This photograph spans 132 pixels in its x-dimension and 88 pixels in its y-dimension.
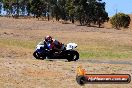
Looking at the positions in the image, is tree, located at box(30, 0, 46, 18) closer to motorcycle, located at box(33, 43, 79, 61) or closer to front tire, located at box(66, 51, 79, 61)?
front tire, located at box(66, 51, 79, 61)

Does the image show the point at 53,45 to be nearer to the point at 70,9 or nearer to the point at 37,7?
the point at 70,9

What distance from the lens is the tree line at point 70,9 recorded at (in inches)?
5182

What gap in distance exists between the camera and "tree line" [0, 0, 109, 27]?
131625mm

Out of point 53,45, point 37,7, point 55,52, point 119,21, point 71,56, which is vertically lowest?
point 119,21

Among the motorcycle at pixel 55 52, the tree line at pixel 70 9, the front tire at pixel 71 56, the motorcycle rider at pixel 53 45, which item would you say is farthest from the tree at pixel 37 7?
the motorcycle rider at pixel 53 45

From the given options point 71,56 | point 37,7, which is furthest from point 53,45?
point 37,7

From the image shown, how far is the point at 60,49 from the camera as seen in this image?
95.2 feet

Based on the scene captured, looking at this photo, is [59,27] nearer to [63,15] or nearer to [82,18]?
[82,18]

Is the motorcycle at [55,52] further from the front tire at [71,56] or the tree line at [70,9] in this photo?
the tree line at [70,9]

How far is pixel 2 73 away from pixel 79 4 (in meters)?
114

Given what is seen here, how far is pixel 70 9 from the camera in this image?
13338cm

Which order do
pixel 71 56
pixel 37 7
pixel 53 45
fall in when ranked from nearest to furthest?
pixel 53 45 → pixel 71 56 → pixel 37 7

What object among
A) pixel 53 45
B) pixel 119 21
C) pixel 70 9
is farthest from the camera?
pixel 119 21

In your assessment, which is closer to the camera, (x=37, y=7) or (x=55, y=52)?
(x=55, y=52)
